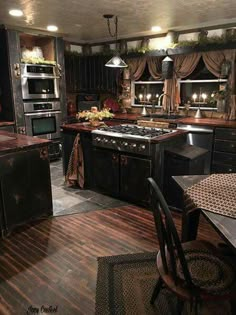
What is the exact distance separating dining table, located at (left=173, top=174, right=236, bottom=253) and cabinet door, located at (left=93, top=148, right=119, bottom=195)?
1505mm

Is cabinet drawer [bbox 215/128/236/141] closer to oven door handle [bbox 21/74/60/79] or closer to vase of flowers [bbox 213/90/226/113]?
vase of flowers [bbox 213/90/226/113]

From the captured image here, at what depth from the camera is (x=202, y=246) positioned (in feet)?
5.56

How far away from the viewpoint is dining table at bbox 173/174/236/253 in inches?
52.7

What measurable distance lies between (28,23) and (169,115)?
2925mm

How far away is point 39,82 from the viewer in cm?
494

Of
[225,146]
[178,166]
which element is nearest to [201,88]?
[225,146]

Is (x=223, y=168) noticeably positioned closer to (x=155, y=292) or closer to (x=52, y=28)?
(x=155, y=292)

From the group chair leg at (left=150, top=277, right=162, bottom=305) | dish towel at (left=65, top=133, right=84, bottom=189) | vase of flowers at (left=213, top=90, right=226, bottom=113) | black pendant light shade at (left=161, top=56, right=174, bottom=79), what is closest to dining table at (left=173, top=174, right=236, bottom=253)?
chair leg at (left=150, top=277, right=162, bottom=305)

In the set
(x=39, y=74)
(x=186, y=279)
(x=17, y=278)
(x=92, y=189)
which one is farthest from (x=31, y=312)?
(x=39, y=74)

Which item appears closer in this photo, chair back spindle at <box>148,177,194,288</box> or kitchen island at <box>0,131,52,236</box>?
chair back spindle at <box>148,177,194,288</box>

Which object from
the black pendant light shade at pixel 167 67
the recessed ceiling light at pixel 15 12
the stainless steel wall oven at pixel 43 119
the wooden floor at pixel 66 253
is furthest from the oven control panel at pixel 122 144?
the black pendant light shade at pixel 167 67

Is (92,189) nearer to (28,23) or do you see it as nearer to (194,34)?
(28,23)

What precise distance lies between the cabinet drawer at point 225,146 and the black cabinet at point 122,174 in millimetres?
1625

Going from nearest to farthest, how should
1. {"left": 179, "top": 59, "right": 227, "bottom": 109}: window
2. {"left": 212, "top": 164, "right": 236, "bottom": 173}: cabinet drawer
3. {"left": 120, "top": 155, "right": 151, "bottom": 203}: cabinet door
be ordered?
{"left": 120, "top": 155, "right": 151, "bottom": 203}: cabinet door, {"left": 212, "top": 164, "right": 236, "bottom": 173}: cabinet drawer, {"left": 179, "top": 59, "right": 227, "bottom": 109}: window
